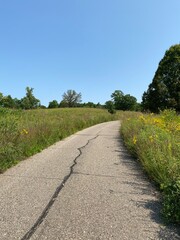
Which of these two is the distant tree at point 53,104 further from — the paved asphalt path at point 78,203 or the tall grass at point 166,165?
the paved asphalt path at point 78,203

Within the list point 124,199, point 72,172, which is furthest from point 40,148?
point 124,199

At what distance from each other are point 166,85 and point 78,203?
28.5m

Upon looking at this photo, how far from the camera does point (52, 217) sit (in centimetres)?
349

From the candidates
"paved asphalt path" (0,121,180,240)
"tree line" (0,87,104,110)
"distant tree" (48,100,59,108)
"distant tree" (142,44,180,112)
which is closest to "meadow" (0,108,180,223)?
"paved asphalt path" (0,121,180,240)

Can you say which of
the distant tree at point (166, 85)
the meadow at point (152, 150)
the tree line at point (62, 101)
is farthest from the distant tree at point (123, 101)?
the meadow at point (152, 150)

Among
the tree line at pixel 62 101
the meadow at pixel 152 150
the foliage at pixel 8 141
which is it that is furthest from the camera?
the tree line at pixel 62 101

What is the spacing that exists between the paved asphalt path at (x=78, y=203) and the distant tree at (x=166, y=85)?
2437cm

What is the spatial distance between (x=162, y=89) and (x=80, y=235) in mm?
28630

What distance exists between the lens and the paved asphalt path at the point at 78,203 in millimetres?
3084

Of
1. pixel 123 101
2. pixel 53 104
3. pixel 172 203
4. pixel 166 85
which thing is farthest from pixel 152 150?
pixel 53 104

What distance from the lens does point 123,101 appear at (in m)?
97.4

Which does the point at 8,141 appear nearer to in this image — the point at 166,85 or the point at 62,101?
the point at 166,85

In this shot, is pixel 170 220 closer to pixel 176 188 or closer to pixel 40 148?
pixel 176 188

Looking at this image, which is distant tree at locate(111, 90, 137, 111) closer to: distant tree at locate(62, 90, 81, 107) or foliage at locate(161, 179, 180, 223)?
distant tree at locate(62, 90, 81, 107)
